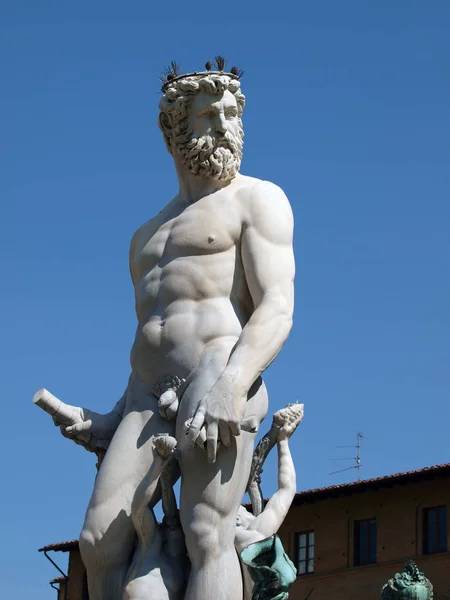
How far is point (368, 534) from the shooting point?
5412cm

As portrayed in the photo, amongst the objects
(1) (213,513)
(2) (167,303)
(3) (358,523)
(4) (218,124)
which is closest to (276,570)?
(1) (213,513)

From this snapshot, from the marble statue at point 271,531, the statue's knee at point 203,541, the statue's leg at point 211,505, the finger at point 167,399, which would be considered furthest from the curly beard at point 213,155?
the statue's knee at point 203,541

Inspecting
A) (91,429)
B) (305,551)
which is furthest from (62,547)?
(91,429)

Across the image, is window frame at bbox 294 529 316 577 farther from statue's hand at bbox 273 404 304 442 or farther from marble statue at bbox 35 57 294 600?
marble statue at bbox 35 57 294 600

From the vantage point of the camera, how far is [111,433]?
456 inches

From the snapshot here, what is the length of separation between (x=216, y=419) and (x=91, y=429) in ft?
4.63

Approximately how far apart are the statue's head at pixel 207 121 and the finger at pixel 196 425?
1.94 metres

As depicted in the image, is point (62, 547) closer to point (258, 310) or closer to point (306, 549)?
point (306, 549)

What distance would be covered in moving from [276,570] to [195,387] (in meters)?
1.39

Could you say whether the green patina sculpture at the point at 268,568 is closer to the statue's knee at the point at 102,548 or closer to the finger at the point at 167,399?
the statue's knee at the point at 102,548

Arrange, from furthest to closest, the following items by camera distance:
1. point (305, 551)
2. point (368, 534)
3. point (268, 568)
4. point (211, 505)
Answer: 1. point (305, 551)
2. point (368, 534)
3. point (211, 505)
4. point (268, 568)

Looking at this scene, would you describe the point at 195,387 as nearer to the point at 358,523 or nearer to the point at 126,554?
the point at 126,554

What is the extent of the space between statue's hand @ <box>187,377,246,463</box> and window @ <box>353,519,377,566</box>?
144 feet

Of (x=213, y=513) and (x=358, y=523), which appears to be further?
(x=358, y=523)
